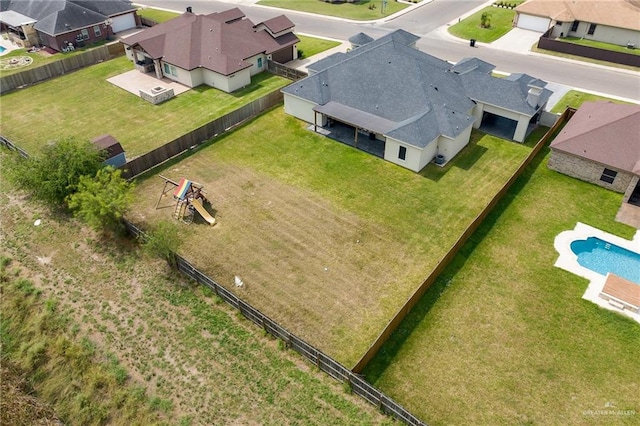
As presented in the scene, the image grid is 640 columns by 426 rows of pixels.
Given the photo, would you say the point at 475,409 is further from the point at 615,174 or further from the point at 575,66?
the point at 575,66

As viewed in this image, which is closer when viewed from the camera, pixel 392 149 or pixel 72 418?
pixel 72 418

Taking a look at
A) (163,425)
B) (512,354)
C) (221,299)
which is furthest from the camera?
(221,299)

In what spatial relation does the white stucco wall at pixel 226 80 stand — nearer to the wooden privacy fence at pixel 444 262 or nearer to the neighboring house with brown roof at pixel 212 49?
the neighboring house with brown roof at pixel 212 49

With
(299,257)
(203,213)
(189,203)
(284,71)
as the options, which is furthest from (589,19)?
(189,203)

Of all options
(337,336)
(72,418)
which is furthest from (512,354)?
(72,418)

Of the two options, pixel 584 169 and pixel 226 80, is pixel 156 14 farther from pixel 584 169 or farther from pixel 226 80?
pixel 584 169

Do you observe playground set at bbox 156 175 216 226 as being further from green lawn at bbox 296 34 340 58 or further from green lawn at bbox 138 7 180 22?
green lawn at bbox 138 7 180 22
